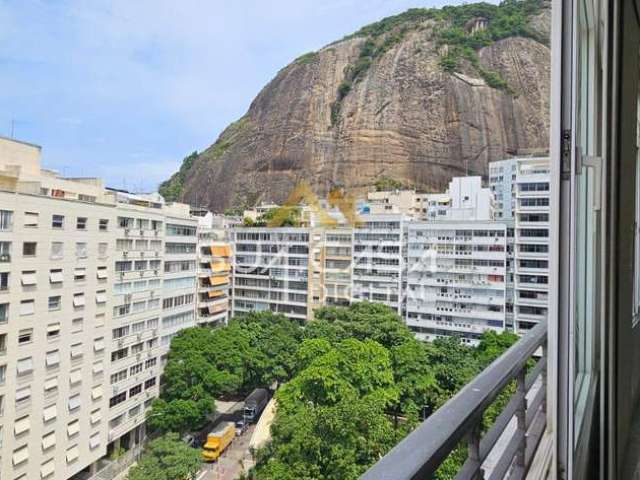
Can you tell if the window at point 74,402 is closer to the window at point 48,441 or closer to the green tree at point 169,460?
the window at point 48,441

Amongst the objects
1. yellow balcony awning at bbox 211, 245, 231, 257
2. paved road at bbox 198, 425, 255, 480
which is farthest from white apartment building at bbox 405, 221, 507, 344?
paved road at bbox 198, 425, 255, 480

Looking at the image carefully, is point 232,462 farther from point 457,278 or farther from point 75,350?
point 457,278

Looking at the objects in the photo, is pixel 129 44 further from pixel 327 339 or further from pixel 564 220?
pixel 327 339

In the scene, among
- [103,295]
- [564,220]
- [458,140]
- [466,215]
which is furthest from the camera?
Answer: [458,140]

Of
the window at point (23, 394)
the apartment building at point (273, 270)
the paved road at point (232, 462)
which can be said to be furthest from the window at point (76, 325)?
the apartment building at point (273, 270)

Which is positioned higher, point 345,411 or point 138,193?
point 138,193

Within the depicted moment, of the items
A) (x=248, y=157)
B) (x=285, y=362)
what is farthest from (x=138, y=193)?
(x=248, y=157)

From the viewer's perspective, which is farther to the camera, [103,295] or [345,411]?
[345,411]
